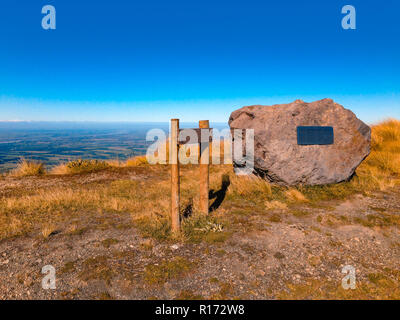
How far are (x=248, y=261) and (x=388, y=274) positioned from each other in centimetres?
192

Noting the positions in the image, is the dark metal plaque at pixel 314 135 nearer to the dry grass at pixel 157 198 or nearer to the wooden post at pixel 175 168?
the dry grass at pixel 157 198

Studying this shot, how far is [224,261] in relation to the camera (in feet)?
12.2

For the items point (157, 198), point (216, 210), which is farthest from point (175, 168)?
point (157, 198)

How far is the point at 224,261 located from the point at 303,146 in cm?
447

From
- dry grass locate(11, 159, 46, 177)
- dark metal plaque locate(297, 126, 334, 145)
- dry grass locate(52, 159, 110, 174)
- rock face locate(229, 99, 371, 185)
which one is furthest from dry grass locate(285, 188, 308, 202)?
dry grass locate(11, 159, 46, 177)

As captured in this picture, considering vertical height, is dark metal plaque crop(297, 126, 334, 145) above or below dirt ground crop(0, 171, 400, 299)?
above

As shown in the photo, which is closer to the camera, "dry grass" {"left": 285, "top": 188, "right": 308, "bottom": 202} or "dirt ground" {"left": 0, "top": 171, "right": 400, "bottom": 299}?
"dirt ground" {"left": 0, "top": 171, "right": 400, "bottom": 299}

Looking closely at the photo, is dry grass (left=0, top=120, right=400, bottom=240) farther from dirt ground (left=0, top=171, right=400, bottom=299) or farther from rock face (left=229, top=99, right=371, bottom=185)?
dirt ground (left=0, top=171, right=400, bottom=299)

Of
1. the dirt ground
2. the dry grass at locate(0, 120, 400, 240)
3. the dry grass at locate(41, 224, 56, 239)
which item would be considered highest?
the dry grass at locate(0, 120, 400, 240)

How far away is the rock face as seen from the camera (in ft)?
22.0

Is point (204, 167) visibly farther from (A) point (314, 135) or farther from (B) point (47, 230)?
(A) point (314, 135)

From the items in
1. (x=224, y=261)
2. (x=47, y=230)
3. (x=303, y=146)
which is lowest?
(x=224, y=261)

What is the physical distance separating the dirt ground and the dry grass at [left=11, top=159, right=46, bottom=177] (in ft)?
21.8
